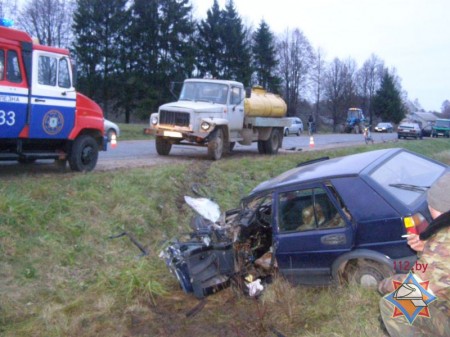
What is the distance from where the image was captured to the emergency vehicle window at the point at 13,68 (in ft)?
30.8

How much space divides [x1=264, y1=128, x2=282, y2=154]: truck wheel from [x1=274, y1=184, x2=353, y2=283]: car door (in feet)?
42.7

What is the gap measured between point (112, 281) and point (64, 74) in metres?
4.89

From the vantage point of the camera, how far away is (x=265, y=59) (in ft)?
208

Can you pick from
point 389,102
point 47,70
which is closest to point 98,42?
point 47,70

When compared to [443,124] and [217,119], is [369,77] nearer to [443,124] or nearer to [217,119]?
[443,124]

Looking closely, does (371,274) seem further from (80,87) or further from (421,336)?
(80,87)

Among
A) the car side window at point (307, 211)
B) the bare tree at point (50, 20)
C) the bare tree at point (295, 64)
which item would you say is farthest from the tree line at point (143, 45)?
the car side window at point (307, 211)

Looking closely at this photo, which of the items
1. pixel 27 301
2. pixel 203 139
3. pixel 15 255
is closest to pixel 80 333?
pixel 27 301

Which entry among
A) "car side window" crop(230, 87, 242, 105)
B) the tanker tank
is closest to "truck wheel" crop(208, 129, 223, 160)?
"car side window" crop(230, 87, 242, 105)

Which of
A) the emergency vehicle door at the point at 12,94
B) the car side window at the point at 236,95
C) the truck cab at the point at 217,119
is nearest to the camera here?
the emergency vehicle door at the point at 12,94

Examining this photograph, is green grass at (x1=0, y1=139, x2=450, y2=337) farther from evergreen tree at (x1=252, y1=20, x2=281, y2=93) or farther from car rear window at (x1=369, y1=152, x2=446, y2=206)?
evergreen tree at (x1=252, y1=20, x2=281, y2=93)

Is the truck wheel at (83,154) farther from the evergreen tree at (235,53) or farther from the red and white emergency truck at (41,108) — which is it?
the evergreen tree at (235,53)

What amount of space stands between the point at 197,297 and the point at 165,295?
0.53 m

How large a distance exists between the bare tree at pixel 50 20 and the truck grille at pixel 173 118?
44.0 meters
